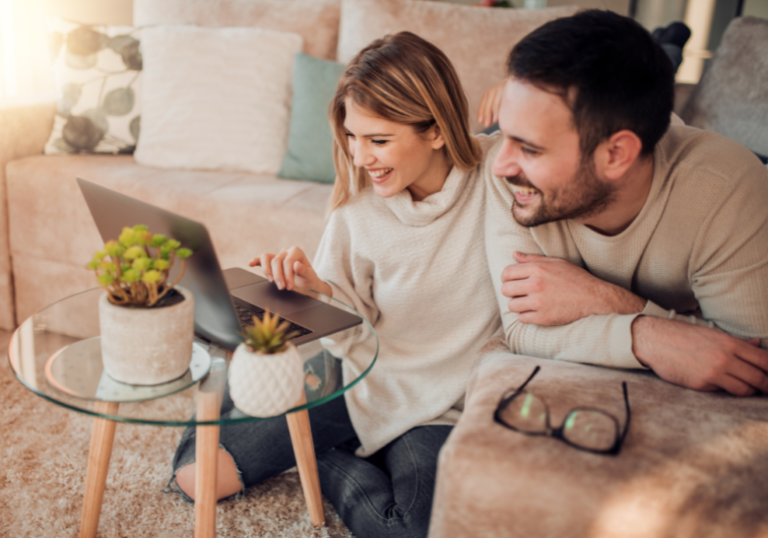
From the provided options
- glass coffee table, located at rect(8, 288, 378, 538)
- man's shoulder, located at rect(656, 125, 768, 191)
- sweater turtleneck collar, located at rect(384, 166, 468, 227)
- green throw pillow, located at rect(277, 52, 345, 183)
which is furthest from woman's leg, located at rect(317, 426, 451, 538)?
green throw pillow, located at rect(277, 52, 345, 183)

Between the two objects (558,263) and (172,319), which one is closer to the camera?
(172,319)

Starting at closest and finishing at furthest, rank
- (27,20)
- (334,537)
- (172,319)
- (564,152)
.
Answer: (172,319) → (564,152) → (334,537) → (27,20)

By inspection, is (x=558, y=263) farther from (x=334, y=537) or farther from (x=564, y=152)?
(x=334, y=537)

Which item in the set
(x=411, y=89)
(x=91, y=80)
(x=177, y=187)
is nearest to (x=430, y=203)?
(x=411, y=89)

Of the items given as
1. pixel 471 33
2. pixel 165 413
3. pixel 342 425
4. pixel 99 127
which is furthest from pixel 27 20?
pixel 165 413

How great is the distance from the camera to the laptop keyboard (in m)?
1.00

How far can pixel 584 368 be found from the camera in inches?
34.0

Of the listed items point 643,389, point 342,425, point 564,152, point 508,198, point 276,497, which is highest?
point 564,152

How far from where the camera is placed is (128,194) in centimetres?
198

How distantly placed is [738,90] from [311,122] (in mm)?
1251

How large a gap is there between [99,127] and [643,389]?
207 cm

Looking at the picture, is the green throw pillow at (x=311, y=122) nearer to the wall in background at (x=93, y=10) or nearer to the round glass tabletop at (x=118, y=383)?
the round glass tabletop at (x=118, y=383)

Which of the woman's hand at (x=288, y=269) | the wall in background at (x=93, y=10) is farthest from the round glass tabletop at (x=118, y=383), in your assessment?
the wall in background at (x=93, y=10)

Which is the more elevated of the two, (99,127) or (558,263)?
(558,263)
